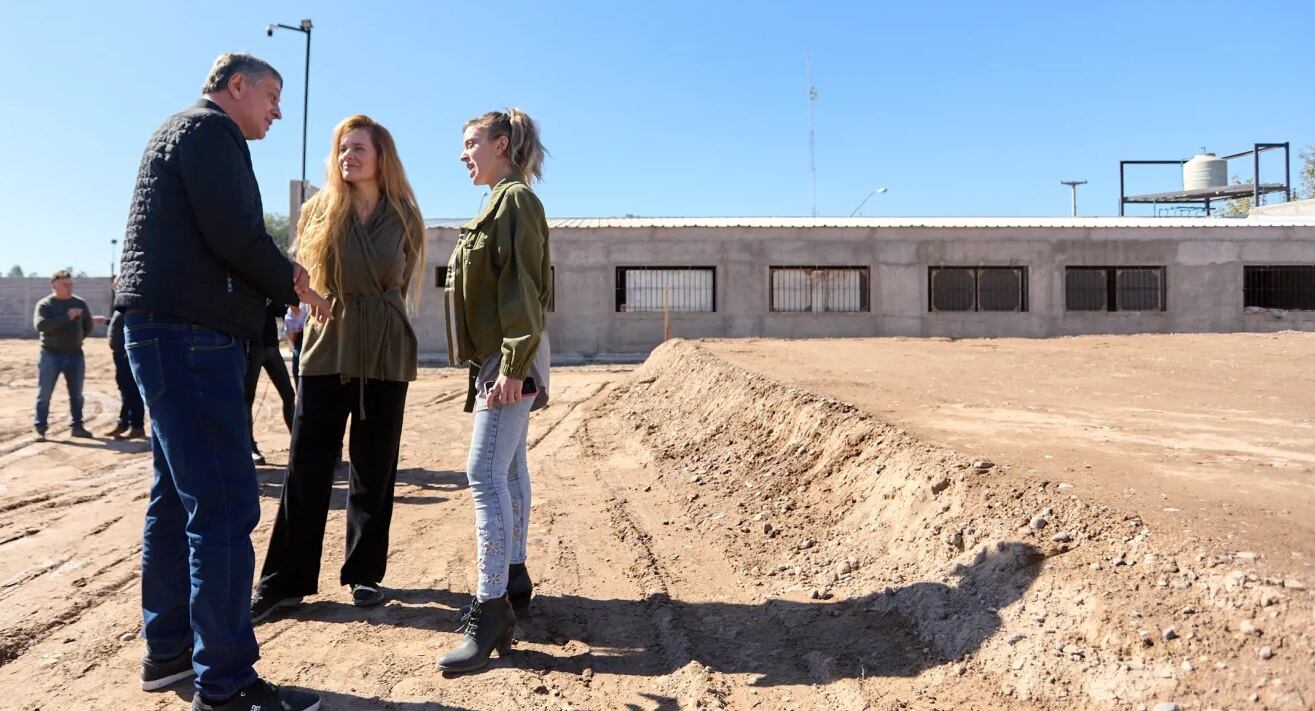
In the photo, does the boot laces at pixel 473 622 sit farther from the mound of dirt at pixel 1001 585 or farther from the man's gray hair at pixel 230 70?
the man's gray hair at pixel 230 70

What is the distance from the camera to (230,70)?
2375mm

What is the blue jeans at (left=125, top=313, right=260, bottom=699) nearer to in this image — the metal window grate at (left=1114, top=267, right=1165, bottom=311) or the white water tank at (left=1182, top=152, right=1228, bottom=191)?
the metal window grate at (left=1114, top=267, right=1165, bottom=311)

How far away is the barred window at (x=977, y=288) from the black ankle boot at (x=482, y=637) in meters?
17.7

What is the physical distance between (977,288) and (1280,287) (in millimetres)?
7607

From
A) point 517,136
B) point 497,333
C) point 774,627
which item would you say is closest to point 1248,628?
point 774,627

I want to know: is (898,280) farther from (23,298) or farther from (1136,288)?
(23,298)

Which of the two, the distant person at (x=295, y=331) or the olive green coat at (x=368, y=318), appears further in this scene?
the distant person at (x=295, y=331)

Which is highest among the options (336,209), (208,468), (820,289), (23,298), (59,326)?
(23,298)

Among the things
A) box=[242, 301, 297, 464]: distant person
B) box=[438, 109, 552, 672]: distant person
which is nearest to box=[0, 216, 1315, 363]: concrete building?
box=[242, 301, 297, 464]: distant person

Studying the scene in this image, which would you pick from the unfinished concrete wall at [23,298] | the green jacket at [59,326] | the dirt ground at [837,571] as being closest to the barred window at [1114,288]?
the dirt ground at [837,571]

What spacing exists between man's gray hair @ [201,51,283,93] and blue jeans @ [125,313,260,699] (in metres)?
0.72

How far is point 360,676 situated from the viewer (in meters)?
2.45

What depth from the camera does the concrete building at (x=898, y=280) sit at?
1833cm

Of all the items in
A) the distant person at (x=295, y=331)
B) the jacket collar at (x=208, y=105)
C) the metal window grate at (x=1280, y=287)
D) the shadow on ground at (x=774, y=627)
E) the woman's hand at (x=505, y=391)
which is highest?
the metal window grate at (x=1280, y=287)
